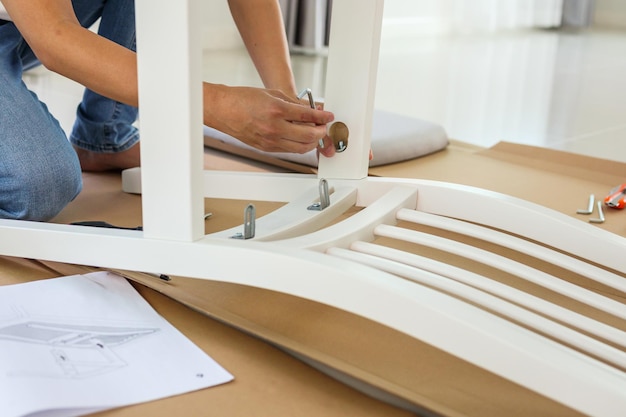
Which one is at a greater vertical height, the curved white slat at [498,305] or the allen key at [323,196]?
the allen key at [323,196]

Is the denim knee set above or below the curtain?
below

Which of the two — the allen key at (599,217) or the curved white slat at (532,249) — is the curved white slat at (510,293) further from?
the allen key at (599,217)

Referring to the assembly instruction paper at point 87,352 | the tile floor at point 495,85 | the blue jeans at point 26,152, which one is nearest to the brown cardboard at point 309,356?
the assembly instruction paper at point 87,352

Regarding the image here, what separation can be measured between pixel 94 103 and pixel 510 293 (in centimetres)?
93

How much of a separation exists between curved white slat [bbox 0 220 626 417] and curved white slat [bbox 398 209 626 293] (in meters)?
0.22

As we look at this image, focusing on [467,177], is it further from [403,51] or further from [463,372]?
[403,51]

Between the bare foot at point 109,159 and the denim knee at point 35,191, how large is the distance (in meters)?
0.30

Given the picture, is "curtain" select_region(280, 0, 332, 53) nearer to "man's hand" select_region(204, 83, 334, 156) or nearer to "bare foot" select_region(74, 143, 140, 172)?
"bare foot" select_region(74, 143, 140, 172)

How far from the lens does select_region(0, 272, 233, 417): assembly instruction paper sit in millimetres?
779

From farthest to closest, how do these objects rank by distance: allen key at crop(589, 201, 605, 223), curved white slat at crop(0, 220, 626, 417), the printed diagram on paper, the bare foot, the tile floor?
1. the tile floor
2. the bare foot
3. allen key at crop(589, 201, 605, 223)
4. the printed diagram on paper
5. curved white slat at crop(0, 220, 626, 417)

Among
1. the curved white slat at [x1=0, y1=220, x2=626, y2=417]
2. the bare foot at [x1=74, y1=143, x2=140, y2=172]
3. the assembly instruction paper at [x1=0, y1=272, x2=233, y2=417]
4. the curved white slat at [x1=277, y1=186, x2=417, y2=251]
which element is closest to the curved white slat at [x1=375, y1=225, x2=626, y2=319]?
the curved white slat at [x1=277, y1=186, x2=417, y2=251]

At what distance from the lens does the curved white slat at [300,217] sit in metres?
1.01

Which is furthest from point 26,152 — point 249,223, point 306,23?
point 306,23

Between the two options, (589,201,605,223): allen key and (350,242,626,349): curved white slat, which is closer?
(350,242,626,349): curved white slat
